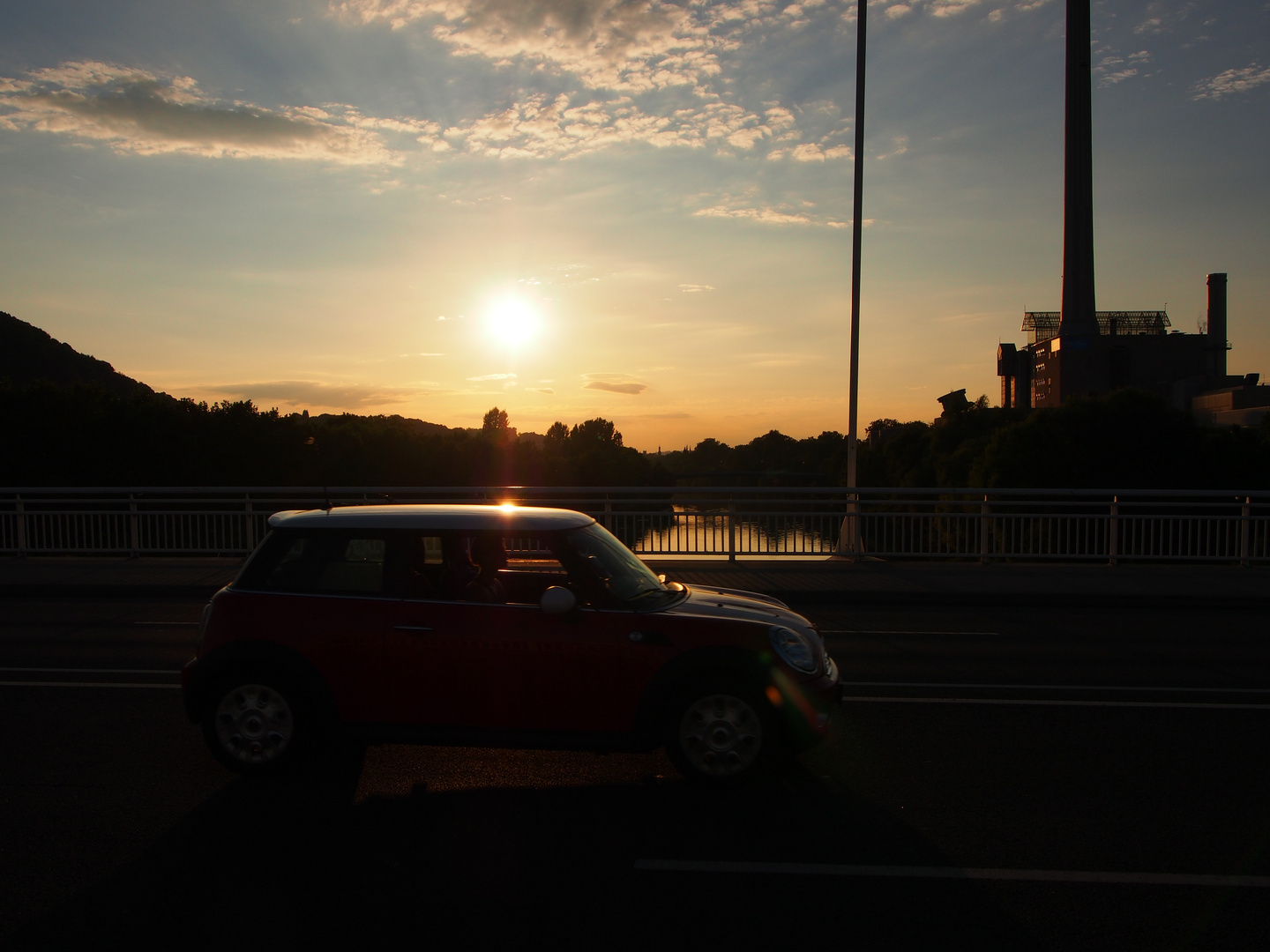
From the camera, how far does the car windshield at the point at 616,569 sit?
537 cm

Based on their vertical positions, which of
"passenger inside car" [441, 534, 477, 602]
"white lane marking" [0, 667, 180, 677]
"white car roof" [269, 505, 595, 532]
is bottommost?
"white lane marking" [0, 667, 180, 677]

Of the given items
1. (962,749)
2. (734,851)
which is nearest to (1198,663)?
(962,749)

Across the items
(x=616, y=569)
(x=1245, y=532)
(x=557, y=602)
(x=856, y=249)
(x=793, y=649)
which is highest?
(x=856, y=249)

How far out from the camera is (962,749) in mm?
5953

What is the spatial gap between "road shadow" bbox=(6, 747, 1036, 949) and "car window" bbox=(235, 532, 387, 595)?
1.15m

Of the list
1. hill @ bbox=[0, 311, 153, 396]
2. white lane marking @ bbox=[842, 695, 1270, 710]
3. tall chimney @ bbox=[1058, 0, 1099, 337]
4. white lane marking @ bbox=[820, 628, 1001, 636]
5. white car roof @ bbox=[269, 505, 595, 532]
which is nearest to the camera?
white car roof @ bbox=[269, 505, 595, 532]

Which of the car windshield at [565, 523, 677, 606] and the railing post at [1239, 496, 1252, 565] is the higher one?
the car windshield at [565, 523, 677, 606]

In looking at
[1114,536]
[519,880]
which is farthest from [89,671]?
[1114,536]

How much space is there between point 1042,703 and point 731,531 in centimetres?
914

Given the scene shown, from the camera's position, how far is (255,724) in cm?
526

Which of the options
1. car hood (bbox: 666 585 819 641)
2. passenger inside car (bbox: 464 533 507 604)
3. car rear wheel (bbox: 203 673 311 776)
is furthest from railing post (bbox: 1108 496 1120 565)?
car rear wheel (bbox: 203 673 311 776)

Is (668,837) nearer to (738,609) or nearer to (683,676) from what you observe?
(683,676)

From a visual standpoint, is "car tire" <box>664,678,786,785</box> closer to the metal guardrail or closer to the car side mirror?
the car side mirror

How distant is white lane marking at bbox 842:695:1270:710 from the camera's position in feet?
23.2
